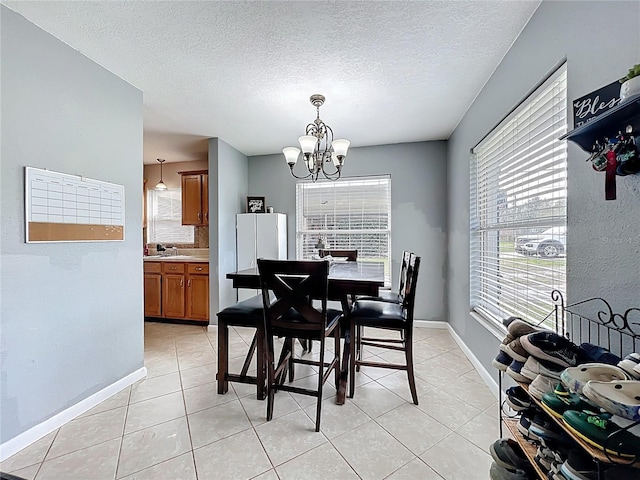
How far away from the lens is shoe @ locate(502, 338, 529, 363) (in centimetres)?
115

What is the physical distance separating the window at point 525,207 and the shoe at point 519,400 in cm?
68

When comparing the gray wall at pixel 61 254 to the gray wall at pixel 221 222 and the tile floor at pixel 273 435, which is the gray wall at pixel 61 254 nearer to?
the tile floor at pixel 273 435

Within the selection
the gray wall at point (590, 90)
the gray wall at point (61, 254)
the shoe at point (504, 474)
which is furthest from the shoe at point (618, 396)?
the gray wall at point (61, 254)

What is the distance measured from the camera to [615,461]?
72cm

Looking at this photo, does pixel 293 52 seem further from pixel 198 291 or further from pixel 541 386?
pixel 198 291

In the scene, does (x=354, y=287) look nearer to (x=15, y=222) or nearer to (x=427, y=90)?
(x=427, y=90)

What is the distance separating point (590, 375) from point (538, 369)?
8.8 inches

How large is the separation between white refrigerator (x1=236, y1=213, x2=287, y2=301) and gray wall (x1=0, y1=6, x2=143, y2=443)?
1717 millimetres

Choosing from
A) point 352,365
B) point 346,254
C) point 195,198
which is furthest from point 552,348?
point 195,198

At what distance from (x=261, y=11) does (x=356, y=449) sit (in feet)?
8.27

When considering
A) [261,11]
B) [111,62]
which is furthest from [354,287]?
[111,62]

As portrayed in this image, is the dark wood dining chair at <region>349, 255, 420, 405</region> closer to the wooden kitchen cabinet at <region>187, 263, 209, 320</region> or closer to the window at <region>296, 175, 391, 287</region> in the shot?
the window at <region>296, 175, 391, 287</region>

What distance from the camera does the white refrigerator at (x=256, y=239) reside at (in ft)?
13.7

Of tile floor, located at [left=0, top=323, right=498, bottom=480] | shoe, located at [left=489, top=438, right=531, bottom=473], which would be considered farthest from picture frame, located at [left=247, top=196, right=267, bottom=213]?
shoe, located at [left=489, top=438, right=531, bottom=473]
